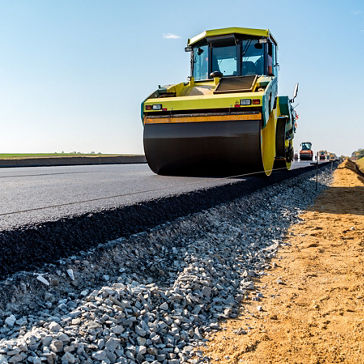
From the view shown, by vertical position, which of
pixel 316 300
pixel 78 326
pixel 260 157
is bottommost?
pixel 316 300

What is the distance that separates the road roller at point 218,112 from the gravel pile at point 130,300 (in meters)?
2.76

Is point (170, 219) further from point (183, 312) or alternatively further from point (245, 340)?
point (245, 340)

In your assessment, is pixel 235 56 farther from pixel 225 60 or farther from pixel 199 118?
pixel 199 118

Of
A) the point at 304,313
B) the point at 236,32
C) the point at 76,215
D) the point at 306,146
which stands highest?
the point at 236,32

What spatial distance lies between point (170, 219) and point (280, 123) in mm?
5649

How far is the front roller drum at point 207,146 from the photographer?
686 centimetres

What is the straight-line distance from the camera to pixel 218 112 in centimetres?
701

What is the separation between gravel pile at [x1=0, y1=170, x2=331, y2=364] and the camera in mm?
2207

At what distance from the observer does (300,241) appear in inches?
216

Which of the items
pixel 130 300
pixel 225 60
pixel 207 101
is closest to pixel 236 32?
pixel 225 60

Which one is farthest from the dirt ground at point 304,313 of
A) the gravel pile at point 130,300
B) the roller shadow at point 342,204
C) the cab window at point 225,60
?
the cab window at point 225,60

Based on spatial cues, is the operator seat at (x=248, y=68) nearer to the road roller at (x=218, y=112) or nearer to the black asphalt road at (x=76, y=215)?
the road roller at (x=218, y=112)

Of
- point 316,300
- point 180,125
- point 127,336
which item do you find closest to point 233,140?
point 180,125

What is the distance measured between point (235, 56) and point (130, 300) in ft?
23.3
